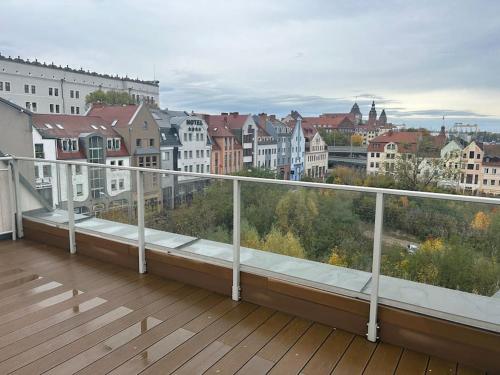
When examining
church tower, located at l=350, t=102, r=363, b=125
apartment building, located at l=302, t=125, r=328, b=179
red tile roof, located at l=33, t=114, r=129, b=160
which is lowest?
apartment building, located at l=302, t=125, r=328, b=179

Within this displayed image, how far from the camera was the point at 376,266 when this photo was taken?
2.20 metres

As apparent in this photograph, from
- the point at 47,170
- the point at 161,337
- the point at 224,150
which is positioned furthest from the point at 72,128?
the point at 161,337

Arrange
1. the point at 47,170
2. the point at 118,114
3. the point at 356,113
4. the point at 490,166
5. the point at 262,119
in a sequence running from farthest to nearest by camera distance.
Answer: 1. the point at 356,113
2. the point at 262,119
3. the point at 118,114
4. the point at 490,166
5. the point at 47,170

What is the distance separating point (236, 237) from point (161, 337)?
85 cm

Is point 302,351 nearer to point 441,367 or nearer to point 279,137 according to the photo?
point 441,367

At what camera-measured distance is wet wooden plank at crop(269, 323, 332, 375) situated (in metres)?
1.91

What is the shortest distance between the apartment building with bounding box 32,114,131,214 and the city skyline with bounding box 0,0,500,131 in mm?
6632

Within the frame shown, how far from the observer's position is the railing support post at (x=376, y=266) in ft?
7.10

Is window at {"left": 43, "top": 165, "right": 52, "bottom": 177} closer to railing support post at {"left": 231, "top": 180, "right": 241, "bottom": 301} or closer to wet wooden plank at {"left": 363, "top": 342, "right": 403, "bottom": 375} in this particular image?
railing support post at {"left": 231, "top": 180, "right": 241, "bottom": 301}

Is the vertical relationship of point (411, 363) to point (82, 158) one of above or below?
above

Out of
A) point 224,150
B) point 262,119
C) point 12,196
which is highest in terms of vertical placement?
point 262,119

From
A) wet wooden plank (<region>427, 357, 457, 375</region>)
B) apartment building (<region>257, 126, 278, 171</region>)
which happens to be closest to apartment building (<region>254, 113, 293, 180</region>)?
apartment building (<region>257, 126, 278, 171</region>)

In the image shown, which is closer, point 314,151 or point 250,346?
point 250,346

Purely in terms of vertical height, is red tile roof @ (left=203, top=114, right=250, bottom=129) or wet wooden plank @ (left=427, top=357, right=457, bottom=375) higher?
red tile roof @ (left=203, top=114, right=250, bottom=129)
